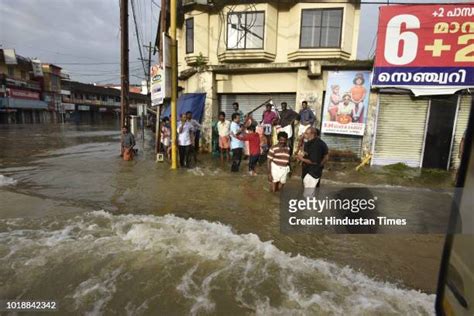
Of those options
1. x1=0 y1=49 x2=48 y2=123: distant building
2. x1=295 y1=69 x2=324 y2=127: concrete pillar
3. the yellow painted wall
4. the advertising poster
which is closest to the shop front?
the advertising poster

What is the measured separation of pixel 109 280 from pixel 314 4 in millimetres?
11265

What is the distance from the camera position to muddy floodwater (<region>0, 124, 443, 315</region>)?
10.0 ft

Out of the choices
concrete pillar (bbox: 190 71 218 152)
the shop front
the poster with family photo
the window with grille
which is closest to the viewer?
the shop front

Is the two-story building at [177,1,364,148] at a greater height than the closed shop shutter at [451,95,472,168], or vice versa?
the two-story building at [177,1,364,148]

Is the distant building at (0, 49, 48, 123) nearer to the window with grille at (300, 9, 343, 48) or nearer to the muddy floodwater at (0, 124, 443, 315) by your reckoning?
the muddy floodwater at (0, 124, 443, 315)

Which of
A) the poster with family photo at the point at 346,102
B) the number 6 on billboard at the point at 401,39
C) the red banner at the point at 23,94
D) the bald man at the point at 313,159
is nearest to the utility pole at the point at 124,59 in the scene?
the poster with family photo at the point at 346,102

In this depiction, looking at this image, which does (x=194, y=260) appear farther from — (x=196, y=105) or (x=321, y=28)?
(x=321, y=28)

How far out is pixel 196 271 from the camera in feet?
11.8

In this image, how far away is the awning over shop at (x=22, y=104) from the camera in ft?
111

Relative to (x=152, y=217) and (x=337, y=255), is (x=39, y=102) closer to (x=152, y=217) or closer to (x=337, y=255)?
(x=152, y=217)

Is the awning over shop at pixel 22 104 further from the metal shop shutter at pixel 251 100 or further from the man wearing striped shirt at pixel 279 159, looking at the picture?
the man wearing striped shirt at pixel 279 159

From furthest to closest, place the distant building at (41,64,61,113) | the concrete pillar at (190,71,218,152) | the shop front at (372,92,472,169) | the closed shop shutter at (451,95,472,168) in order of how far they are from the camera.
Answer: the distant building at (41,64,61,113), the concrete pillar at (190,71,218,152), the shop front at (372,92,472,169), the closed shop shutter at (451,95,472,168)

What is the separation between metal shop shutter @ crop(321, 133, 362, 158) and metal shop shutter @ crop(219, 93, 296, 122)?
6.28ft

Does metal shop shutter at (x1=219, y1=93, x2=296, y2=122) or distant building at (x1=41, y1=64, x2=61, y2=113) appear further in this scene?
distant building at (x1=41, y1=64, x2=61, y2=113)
